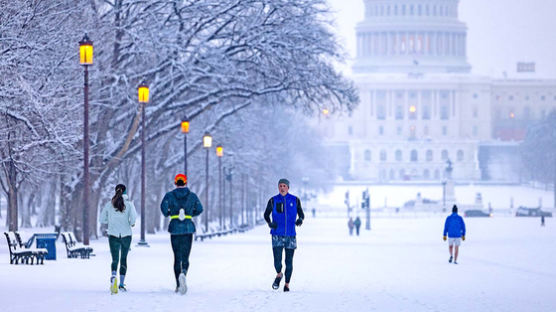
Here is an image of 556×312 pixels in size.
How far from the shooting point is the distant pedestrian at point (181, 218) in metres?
20.9

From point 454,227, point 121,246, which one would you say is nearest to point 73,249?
point 454,227

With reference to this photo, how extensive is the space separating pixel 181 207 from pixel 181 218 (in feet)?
0.65

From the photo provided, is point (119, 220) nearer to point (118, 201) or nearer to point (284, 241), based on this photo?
point (118, 201)

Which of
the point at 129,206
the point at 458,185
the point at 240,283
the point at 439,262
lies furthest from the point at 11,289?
the point at 458,185

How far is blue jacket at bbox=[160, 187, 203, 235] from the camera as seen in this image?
68.4 feet

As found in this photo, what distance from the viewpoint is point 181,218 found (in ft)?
68.5

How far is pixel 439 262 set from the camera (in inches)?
1396

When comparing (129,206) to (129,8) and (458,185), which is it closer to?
(129,8)

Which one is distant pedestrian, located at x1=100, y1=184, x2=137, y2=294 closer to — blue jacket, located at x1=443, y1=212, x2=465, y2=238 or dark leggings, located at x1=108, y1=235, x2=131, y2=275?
dark leggings, located at x1=108, y1=235, x2=131, y2=275

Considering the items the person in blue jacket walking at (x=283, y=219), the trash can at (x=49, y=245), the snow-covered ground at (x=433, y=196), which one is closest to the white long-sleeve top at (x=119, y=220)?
the person in blue jacket walking at (x=283, y=219)

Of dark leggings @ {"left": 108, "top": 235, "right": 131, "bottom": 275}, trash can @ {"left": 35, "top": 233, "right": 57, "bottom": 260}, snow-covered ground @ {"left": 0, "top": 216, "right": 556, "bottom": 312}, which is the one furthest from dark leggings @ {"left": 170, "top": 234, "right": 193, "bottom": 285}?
trash can @ {"left": 35, "top": 233, "right": 57, "bottom": 260}

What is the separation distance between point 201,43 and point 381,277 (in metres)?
18.2

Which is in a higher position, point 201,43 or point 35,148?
point 201,43

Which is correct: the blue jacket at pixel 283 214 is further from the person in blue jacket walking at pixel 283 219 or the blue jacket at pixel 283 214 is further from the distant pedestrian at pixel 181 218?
the distant pedestrian at pixel 181 218
